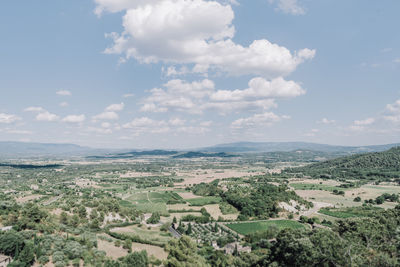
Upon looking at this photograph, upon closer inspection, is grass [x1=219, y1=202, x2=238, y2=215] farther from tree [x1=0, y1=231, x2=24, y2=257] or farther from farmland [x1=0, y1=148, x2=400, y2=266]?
tree [x1=0, y1=231, x2=24, y2=257]

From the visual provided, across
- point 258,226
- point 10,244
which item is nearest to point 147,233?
point 10,244

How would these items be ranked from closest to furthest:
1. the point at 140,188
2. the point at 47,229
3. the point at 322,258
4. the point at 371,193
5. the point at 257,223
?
the point at 322,258 → the point at 47,229 → the point at 257,223 → the point at 371,193 → the point at 140,188

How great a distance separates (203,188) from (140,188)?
4114 centimetres

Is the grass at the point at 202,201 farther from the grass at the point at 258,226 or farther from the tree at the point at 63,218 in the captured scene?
the tree at the point at 63,218

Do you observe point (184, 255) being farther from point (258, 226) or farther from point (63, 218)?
point (258, 226)

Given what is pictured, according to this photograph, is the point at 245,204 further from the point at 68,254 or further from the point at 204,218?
the point at 68,254

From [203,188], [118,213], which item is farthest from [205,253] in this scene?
[203,188]

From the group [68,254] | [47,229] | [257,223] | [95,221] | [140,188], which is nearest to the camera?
[68,254]

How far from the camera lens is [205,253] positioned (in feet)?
188

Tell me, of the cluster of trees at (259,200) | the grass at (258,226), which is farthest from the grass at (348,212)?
the grass at (258,226)

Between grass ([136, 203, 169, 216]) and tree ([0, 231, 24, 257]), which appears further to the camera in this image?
grass ([136, 203, 169, 216])

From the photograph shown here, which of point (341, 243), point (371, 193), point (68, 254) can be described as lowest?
point (371, 193)

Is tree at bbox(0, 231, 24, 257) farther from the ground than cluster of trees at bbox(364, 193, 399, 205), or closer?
farther from the ground

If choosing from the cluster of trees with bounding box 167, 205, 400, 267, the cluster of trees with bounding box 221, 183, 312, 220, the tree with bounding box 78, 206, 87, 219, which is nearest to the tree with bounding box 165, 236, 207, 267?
the cluster of trees with bounding box 167, 205, 400, 267
